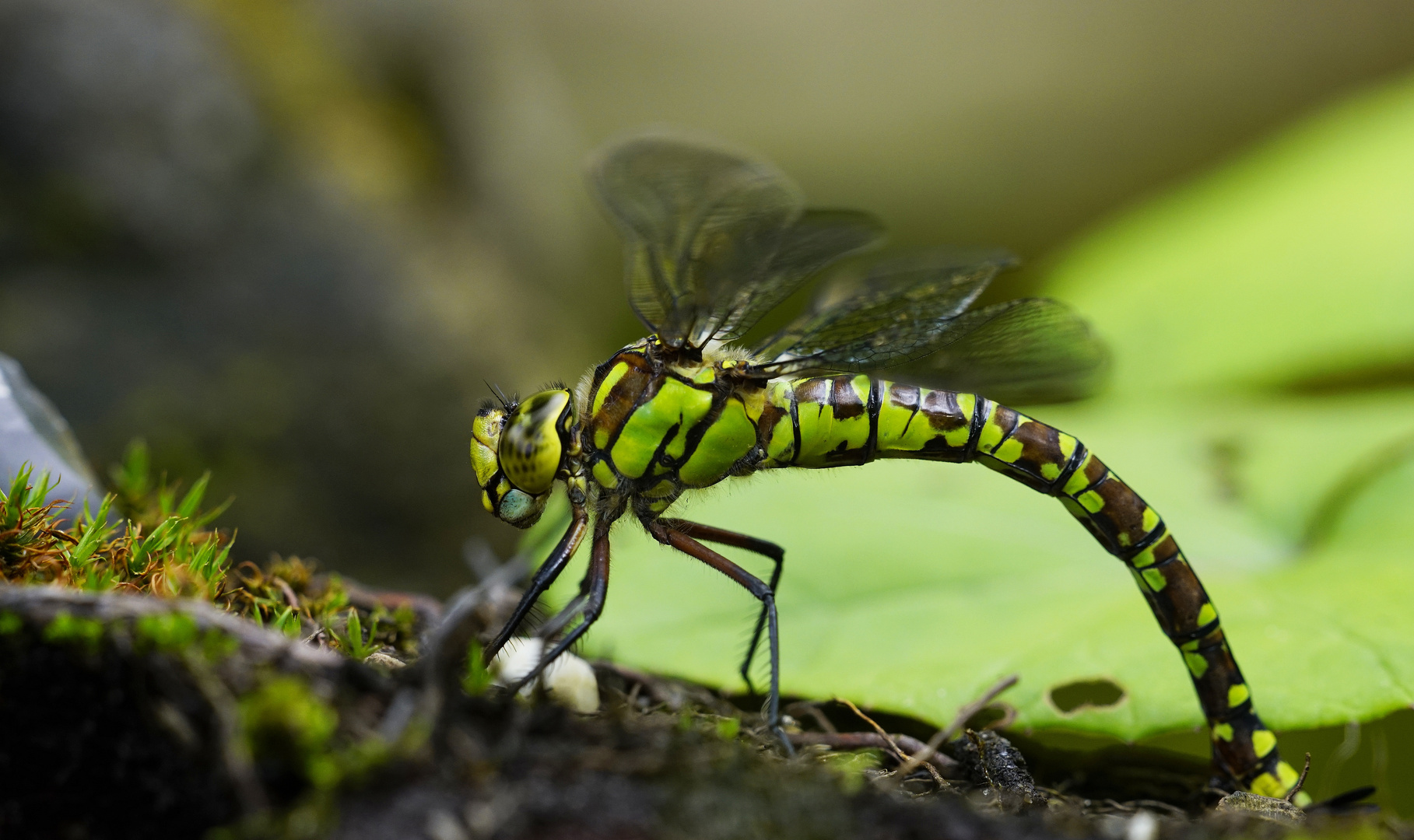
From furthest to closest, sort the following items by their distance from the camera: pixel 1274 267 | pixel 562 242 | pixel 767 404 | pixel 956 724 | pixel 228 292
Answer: pixel 562 242 → pixel 228 292 → pixel 1274 267 → pixel 767 404 → pixel 956 724

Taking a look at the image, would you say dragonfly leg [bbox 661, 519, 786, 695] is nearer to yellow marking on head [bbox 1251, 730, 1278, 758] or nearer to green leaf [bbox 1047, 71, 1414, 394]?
yellow marking on head [bbox 1251, 730, 1278, 758]

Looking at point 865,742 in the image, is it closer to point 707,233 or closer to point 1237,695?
point 1237,695

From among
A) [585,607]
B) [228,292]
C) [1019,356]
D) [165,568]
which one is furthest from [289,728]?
[228,292]

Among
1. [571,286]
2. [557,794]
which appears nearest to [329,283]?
[571,286]

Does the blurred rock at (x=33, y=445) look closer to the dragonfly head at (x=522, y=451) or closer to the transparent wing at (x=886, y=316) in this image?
the dragonfly head at (x=522, y=451)

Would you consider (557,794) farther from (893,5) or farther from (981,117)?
(893,5)

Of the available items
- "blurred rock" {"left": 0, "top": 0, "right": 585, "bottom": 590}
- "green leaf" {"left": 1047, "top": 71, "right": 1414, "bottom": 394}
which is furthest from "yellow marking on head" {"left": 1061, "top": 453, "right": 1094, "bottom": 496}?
"blurred rock" {"left": 0, "top": 0, "right": 585, "bottom": 590}
